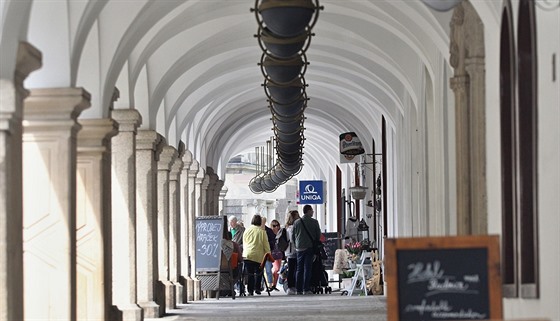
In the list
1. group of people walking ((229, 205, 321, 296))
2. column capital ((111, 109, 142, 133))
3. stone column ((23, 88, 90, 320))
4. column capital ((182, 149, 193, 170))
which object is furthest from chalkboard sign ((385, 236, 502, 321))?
column capital ((182, 149, 193, 170))

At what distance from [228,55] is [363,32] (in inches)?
144

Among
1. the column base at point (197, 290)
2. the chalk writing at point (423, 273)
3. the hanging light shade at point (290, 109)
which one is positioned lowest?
the column base at point (197, 290)

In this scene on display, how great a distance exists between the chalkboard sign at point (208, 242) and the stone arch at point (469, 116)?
1150cm

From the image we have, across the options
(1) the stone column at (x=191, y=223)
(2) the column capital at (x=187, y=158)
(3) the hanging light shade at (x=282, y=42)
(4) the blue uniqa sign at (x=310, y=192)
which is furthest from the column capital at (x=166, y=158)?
(4) the blue uniqa sign at (x=310, y=192)

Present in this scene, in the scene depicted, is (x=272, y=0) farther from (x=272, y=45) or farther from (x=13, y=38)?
(x=13, y=38)

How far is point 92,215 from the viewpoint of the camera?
14.5m

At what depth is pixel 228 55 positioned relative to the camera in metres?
22.0

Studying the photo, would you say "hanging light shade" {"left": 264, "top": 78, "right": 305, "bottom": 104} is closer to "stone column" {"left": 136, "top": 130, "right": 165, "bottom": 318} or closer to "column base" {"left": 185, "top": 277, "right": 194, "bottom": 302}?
"stone column" {"left": 136, "top": 130, "right": 165, "bottom": 318}

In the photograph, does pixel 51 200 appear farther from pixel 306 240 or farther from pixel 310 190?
pixel 310 190

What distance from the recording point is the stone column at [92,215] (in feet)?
47.4

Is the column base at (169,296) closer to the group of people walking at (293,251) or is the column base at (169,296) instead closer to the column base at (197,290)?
the column base at (197,290)

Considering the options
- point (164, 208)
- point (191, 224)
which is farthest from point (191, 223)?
point (164, 208)

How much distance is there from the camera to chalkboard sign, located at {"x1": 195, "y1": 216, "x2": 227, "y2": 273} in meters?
24.2

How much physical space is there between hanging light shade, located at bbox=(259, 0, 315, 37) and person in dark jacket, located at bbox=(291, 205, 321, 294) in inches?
465
